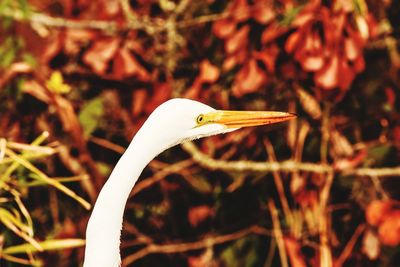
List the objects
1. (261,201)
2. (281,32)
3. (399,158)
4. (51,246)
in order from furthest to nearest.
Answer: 1. (261,201)
2. (399,158)
3. (281,32)
4. (51,246)

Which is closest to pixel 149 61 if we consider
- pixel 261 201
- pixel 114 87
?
pixel 114 87

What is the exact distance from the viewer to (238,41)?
2100 mm

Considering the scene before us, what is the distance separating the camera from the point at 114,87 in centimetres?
234

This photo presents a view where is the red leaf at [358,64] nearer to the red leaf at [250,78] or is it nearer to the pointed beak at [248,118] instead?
the red leaf at [250,78]

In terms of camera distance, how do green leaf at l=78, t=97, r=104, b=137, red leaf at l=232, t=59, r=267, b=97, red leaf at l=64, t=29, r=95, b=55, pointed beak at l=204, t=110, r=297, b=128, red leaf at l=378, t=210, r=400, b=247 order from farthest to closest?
green leaf at l=78, t=97, r=104, b=137 < red leaf at l=64, t=29, r=95, b=55 < red leaf at l=232, t=59, r=267, b=97 < red leaf at l=378, t=210, r=400, b=247 < pointed beak at l=204, t=110, r=297, b=128

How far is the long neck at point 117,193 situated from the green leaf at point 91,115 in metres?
1.05

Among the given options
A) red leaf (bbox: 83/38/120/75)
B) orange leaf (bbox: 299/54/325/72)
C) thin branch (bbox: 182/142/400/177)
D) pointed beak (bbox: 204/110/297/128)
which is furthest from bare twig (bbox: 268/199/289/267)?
pointed beak (bbox: 204/110/297/128)

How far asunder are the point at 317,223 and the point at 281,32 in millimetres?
580

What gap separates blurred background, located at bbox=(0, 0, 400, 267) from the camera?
2145 mm

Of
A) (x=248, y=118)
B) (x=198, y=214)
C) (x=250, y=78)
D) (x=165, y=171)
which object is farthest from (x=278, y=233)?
(x=248, y=118)

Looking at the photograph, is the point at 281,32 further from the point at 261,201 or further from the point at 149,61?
the point at 261,201

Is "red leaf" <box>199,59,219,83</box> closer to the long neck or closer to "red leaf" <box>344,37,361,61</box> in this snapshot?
"red leaf" <box>344,37,361,61</box>

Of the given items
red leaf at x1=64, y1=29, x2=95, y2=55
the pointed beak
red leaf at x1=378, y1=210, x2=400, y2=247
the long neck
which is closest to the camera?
the long neck

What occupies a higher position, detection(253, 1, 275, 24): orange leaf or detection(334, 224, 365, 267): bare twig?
detection(253, 1, 275, 24): orange leaf
